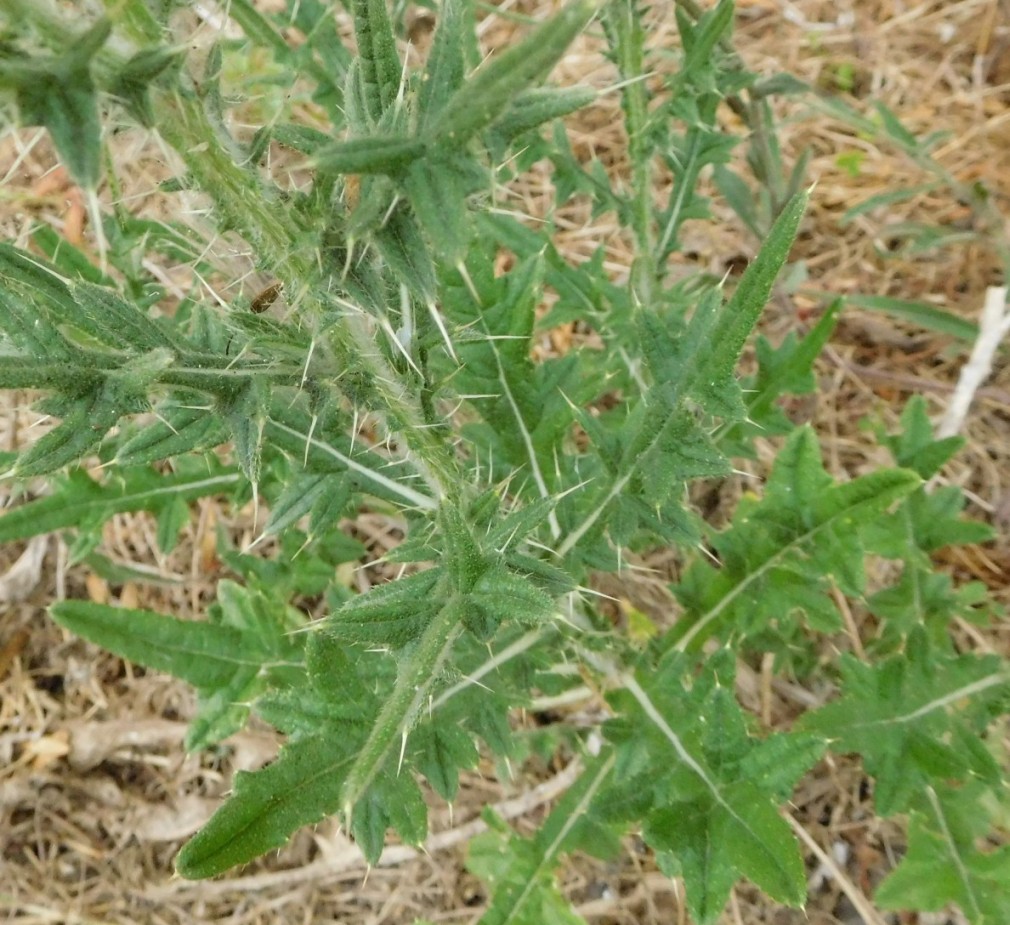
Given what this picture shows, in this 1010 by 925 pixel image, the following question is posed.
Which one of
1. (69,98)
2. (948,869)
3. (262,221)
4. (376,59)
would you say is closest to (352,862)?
(948,869)

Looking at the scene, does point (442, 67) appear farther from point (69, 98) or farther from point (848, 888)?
point (848, 888)

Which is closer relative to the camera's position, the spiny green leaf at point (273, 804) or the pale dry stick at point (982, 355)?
the spiny green leaf at point (273, 804)

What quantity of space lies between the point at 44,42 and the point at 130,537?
9.03ft

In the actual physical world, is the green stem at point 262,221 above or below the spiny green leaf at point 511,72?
below

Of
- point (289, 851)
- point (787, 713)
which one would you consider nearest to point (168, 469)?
point (289, 851)

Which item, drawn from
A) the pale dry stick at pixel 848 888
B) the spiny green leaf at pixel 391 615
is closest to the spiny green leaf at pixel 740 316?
the spiny green leaf at pixel 391 615

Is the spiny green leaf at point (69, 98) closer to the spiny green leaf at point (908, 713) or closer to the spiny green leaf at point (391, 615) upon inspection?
the spiny green leaf at point (391, 615)

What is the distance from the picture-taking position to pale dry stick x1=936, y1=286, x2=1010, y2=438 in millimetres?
2637

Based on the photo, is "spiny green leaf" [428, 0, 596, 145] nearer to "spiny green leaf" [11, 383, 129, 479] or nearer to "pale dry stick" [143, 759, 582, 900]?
"spiny green leaf" [11, 383, 129, 479]

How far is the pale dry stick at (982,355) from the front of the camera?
8.65ft

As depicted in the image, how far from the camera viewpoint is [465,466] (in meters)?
1.98

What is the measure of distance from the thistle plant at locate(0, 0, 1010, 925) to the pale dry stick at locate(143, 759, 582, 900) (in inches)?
11.2

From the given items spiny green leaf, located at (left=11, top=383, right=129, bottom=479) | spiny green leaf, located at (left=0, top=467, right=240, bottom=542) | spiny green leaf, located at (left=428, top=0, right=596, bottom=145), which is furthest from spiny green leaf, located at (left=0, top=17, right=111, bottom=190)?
spiny green leaf, located at (left=0, top=467, right=240, bottom=542)

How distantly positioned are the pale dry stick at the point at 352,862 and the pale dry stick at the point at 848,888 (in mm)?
646
